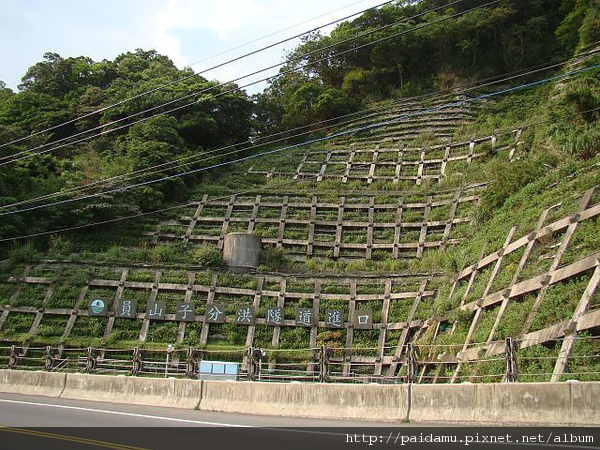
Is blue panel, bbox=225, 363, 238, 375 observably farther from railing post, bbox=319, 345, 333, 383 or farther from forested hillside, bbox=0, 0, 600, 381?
railing post, bbox=319, 345, 333, 383

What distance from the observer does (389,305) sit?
25.3 m

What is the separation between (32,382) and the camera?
1836 cm

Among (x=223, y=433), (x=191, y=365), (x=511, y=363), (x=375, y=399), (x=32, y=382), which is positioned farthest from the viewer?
(x=32, y=382)

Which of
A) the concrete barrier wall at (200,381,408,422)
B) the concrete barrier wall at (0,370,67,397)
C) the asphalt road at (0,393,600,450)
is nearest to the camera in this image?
the asphalt road at (0,393,600,450)

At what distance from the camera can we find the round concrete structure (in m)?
28.4

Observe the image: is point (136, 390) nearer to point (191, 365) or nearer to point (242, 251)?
point (191, 365)

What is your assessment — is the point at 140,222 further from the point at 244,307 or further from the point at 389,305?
the point at 389,305

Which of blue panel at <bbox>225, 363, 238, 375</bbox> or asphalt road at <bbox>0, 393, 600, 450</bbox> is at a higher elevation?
blue panel at <bbox>225, 363, 238, 375</bbox>

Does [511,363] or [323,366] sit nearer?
[511,363]

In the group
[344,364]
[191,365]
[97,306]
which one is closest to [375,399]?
[344,364]

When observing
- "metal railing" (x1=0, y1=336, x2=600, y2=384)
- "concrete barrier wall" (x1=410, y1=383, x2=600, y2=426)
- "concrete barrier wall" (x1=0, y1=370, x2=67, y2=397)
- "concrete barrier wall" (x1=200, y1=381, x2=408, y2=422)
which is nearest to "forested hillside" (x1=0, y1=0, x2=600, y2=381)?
"metal railing" (x1=0, y1=336, x2=600, y2=384)

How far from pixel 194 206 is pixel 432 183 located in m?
13.8

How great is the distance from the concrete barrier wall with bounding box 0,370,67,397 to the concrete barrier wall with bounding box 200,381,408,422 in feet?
20.9

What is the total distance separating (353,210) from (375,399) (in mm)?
21239
